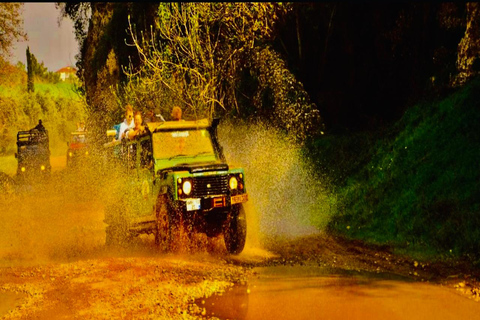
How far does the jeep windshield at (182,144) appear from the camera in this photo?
451 inches

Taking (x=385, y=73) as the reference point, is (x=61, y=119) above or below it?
above

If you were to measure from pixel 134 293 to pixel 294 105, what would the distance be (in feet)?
41.1

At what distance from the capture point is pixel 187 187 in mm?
10352

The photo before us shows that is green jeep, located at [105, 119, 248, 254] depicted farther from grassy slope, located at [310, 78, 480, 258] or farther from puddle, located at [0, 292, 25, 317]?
grassy slope, located at [310, 78, 480, 258]

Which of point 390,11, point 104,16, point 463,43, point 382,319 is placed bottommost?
point 382,319

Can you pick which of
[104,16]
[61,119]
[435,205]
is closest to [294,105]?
[435,205]

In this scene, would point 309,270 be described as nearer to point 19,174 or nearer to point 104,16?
point 19,174

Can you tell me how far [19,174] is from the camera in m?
25.8

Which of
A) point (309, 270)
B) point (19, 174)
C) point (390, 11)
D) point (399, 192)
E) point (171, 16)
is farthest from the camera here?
point (19, 174)

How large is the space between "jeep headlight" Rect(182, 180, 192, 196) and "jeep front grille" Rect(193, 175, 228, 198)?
0.09 metres

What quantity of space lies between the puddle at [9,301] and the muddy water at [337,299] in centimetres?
236

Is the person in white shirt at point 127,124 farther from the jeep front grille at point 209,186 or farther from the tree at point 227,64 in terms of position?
the tree at point 227,64

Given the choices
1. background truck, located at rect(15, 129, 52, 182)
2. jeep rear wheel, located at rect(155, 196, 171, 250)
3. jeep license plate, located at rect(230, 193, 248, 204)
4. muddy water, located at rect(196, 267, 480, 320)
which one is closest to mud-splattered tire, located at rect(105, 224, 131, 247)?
jeep rear wheel, located at rect(155, 196, 171, 250)

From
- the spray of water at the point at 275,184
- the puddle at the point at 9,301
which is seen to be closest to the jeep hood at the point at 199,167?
the spray of water at the point at 275,184
